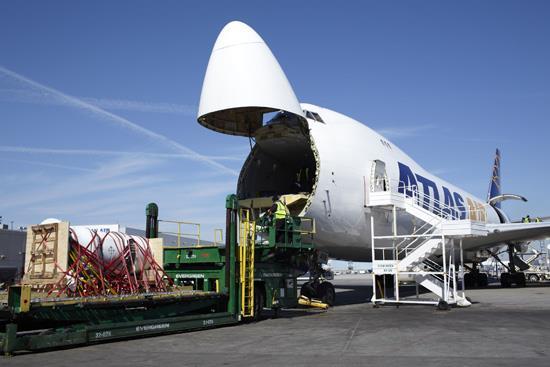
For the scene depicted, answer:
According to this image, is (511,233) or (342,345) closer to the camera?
(342,345)

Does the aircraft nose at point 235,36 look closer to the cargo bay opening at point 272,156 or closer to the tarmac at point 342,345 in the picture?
the cargo bay opening at point 272,156

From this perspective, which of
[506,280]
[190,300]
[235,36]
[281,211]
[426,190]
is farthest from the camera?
[506,280]

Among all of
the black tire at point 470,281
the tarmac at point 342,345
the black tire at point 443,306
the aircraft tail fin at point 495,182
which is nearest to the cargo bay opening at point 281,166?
the tarmac at point 342,345

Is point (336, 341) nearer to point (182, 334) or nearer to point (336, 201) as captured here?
point (182, 334)

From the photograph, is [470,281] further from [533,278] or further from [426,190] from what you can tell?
[533,278]

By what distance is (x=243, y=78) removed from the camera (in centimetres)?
1549

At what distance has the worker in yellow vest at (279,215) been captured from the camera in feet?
52.0

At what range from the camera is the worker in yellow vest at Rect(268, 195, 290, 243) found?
52.0ft

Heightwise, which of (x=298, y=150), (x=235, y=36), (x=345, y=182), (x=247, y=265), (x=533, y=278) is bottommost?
(x=533, y=278)

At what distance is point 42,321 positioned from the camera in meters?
11.3

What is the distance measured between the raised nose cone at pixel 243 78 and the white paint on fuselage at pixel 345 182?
202 centimetres

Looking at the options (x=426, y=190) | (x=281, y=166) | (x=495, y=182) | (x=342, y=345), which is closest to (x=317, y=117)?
(x=281, y=166)

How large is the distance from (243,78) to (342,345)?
8.41 meters

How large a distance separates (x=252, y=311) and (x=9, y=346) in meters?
6.54
